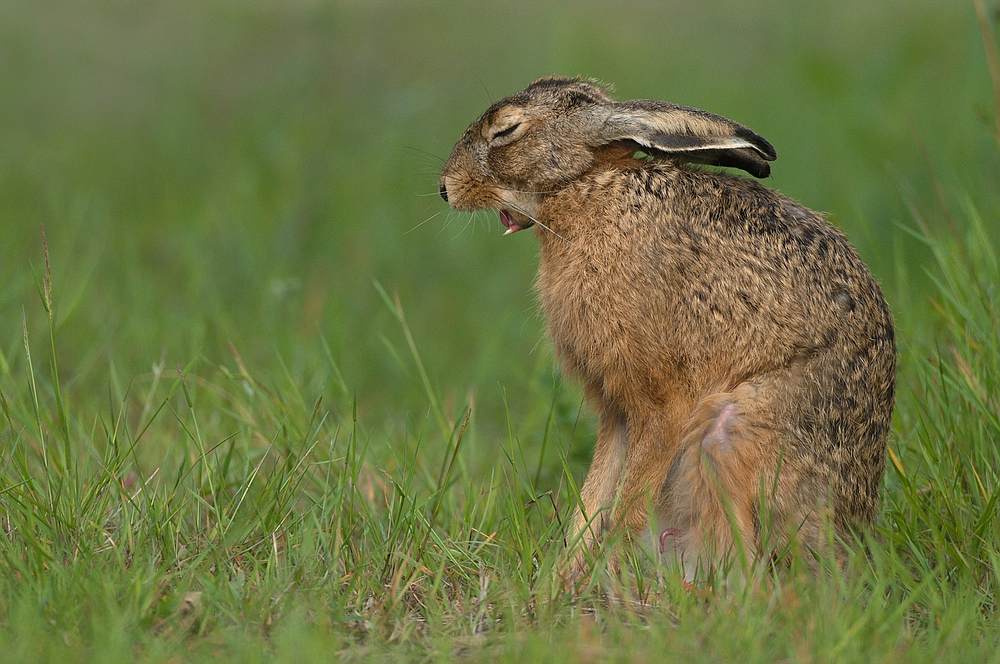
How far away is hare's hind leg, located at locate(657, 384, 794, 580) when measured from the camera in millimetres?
3947

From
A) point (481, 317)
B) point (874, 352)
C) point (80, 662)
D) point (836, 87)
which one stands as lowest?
point (481, 317)

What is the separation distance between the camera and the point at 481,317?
8398 millimetres

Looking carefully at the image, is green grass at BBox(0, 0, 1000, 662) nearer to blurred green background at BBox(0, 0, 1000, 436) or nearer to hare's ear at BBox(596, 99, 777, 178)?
blurred green background at BBox(0, 0, 1000, 436)

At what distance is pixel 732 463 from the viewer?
3953mm

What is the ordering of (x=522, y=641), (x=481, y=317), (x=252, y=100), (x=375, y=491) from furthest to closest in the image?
(x=252, y=100) → (x=481, y=317) → (x=375, y=491) → (x=522, y=641)

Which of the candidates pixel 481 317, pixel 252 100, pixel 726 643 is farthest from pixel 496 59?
pixel 726 643

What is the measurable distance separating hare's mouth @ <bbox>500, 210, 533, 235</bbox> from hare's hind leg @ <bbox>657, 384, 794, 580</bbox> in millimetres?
1070

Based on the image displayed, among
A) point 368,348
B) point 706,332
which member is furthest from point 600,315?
point 368,348

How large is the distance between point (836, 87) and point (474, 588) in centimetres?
572

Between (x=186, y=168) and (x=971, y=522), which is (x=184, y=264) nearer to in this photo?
(x=186, y=168)

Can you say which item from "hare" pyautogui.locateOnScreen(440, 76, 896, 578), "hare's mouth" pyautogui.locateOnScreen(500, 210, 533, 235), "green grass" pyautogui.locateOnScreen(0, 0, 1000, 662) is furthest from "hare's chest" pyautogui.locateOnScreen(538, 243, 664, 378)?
"green grass" pyautogui.locateOnScreen(0, 0, 1000, 662)

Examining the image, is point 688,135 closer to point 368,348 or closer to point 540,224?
point 540,224

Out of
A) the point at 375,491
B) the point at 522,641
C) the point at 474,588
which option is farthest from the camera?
the point at 375,491

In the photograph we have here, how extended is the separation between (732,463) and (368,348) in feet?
12.1
